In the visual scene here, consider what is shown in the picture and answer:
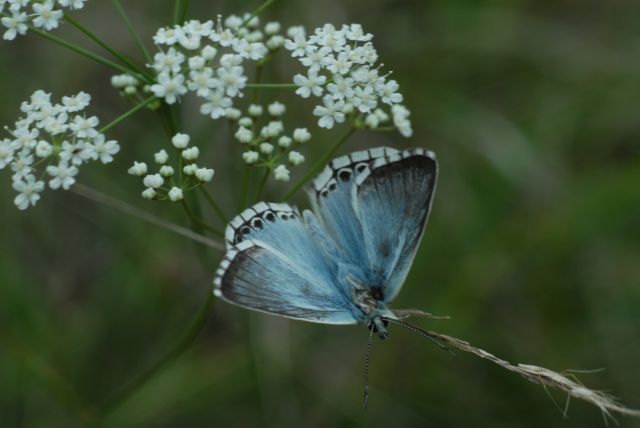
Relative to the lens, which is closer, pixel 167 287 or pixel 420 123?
pixel 167 287

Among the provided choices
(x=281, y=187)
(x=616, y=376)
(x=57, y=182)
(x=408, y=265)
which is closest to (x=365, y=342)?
(x=281, y=187)

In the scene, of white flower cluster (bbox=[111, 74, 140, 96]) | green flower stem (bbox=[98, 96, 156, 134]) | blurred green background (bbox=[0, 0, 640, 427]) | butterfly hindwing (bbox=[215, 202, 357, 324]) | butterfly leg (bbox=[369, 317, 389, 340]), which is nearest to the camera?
butterfly hindwing (bbox=[215, 202, 357, 324])

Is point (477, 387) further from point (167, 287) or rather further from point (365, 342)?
point (167, 287)

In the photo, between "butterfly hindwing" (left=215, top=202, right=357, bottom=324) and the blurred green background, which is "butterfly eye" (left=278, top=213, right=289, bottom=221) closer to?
"butterfly hindwing" (left=215, top=202, right=357, bottom=324)

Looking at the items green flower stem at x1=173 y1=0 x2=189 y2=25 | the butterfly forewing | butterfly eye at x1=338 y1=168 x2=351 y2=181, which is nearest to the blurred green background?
the butterfly forewing

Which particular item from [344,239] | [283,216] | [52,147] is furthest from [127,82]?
[344,239]

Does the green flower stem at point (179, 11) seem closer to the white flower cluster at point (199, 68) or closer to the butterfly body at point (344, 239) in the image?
the white flower cluster at point (199, 68)

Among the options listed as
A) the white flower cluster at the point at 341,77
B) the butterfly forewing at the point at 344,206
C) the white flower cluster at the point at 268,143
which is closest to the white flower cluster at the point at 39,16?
the white flower cluster at the point at 268,143
